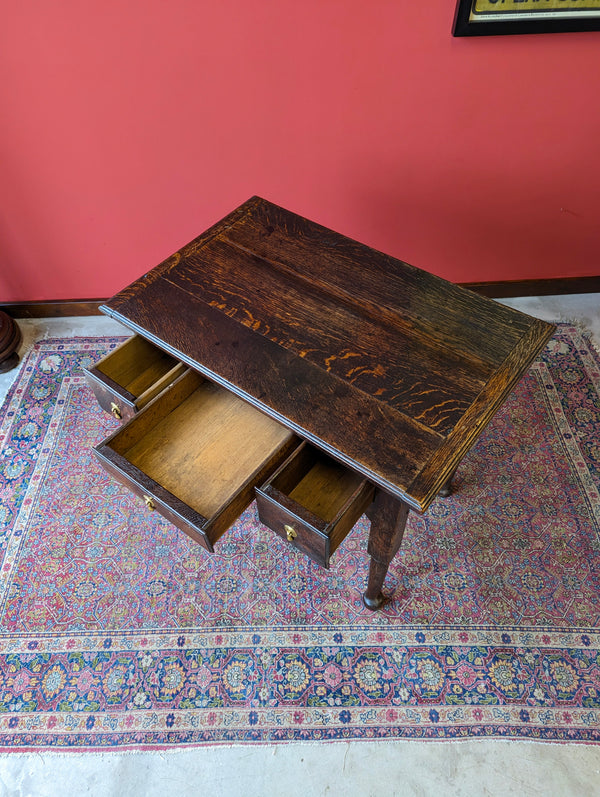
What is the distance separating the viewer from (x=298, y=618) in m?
1.52

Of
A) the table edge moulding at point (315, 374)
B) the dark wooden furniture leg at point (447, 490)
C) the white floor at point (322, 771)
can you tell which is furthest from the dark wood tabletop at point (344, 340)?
the white floor at point (322, 771)

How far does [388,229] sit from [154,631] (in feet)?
5.29

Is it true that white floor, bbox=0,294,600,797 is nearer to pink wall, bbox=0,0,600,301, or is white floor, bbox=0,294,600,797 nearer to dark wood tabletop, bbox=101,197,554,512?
dark wood tabletop, bbox=101,197,554,512

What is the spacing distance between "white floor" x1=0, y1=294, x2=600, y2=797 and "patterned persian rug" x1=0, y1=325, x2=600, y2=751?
33 mm

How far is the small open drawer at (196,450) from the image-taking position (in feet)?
3.64

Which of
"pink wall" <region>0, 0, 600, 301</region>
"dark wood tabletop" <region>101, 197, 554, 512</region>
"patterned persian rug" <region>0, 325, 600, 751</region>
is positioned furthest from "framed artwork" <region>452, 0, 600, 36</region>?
"patterned persian rug" <region>0, 325, 600, 751</region>

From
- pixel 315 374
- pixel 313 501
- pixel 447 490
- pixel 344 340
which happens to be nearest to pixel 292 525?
pixel 313 501

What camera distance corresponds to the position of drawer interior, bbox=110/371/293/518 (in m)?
1.22

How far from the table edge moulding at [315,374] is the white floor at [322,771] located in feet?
1.30

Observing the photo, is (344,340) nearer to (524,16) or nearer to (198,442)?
(198,442)

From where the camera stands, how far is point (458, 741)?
52.4 inches

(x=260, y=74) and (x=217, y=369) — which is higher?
(x=260, y=74)

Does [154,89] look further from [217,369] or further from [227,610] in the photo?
[227,610]

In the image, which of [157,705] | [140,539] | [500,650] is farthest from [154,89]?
[500,650]
